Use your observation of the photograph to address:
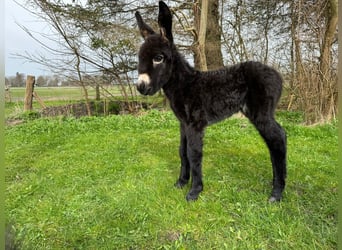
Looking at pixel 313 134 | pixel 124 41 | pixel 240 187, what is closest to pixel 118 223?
pixel 240 187

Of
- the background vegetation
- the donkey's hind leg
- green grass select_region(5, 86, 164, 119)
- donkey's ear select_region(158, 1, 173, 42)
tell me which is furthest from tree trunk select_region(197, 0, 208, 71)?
green grass select_region(5, 86, 164, 119)

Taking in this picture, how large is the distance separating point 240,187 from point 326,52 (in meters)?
3.16

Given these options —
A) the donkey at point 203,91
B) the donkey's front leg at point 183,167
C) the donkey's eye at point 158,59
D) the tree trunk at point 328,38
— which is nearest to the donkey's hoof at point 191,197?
the donkey at point 203,91

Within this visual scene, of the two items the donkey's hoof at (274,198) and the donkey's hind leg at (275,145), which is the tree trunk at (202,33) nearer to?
the donkey's hind leg at (275,145)

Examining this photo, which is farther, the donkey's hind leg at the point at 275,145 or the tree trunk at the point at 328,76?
the tree trunk at the point at 328,76

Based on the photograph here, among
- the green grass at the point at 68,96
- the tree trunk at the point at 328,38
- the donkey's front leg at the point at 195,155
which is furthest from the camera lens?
the green grass at the point at 68,96

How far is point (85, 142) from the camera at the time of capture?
4.20m

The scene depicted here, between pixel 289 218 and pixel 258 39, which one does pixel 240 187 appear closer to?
pixel 289 218

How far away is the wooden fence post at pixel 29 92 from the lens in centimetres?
662

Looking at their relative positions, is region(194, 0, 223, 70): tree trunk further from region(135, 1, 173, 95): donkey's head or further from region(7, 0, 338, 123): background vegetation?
region(135, 1, 173, 95): donkey's head

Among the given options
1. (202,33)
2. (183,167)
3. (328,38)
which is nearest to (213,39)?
(202,33)

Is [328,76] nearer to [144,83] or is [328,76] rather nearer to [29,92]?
[144,83]

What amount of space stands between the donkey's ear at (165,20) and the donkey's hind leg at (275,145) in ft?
2.97

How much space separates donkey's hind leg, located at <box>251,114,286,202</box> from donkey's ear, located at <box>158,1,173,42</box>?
90 cm
